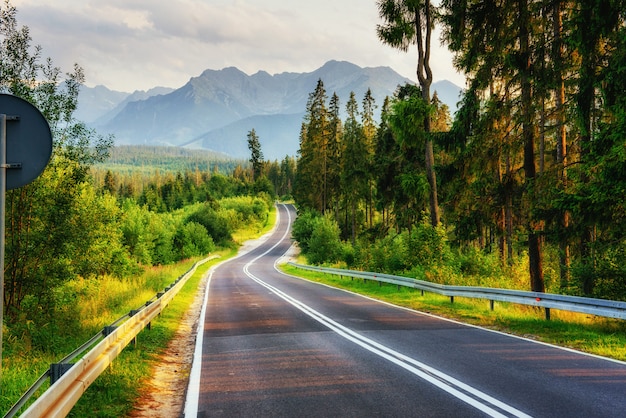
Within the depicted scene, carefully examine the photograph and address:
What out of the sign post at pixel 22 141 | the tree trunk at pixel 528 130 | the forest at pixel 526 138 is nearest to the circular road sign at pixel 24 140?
the sign post at pixel 22 141

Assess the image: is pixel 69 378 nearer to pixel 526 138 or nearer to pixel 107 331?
pixel 107 331

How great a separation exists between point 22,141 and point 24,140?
2cm

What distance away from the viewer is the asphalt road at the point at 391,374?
5421mm

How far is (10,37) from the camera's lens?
1095 cm

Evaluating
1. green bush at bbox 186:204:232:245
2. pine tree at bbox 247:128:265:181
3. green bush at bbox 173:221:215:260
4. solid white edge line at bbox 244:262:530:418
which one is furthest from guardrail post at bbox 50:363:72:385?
pine tree at bbox 247:128:265:181

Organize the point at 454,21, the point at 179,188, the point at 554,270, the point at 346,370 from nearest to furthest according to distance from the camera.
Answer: the point at 346,370 → the point at 454,21 → the point at 554,270 → the point at 179,188

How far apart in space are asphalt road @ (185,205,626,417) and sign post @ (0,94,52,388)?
315cm

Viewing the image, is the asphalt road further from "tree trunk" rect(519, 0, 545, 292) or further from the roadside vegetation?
"tree trunk" rect(519, 0, 545, 292)

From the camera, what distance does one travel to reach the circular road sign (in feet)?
13.5

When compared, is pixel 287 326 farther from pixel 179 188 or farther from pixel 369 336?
pixel 179 188

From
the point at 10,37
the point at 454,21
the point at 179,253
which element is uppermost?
the point at 454,21

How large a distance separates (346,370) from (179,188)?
477ft

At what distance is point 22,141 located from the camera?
13.6 ft

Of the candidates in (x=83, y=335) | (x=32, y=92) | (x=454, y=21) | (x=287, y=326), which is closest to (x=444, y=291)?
(x=287, y=326)
